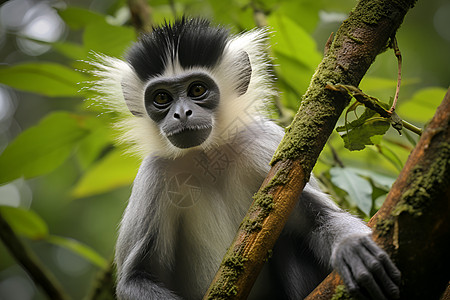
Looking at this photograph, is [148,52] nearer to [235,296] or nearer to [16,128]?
[235,296]

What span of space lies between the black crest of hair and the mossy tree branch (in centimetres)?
212

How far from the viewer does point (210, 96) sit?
4645 millimetres

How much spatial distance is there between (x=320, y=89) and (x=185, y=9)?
404cm

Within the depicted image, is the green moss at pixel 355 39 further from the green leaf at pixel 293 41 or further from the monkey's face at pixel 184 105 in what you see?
the green leaf at pixel 293 41

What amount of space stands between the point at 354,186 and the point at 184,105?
Result: 5.96 ft

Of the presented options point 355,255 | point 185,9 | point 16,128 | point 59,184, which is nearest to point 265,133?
point 355,255

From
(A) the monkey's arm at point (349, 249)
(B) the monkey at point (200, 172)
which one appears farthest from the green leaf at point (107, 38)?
(A) the monkey's arm at point (349, 249)

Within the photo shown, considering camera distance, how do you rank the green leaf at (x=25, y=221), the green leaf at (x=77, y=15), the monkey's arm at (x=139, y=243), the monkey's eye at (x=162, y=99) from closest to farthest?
1. the monkey's arm at (x=139, y=243)
2. the monkey's eye at (x=162, y=99)
3. the green leaf at (x=77, y=15)
4. the green leaf at (x=25, y=221)

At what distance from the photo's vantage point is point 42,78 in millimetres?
5008

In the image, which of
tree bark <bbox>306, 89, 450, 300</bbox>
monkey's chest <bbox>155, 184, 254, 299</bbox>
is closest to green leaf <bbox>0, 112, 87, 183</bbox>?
monkey's chest <bbox>155, 184, 254, 299</bbox>

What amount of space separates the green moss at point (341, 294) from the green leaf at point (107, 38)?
361cm

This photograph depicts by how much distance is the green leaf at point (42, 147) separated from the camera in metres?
4.64

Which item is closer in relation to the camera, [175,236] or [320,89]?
[320,89]

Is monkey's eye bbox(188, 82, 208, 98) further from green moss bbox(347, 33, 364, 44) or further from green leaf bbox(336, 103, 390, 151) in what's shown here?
green moss bbox(347, 33, 364, 44)
